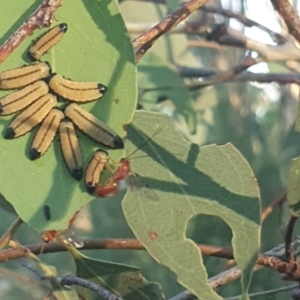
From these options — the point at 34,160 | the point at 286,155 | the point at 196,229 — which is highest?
the point at 34,160

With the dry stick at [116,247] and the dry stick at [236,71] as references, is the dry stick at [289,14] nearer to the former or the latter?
the dry stick at [116,247]

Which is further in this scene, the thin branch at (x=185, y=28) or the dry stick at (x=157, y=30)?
the thin branch at (x=185, y=28)

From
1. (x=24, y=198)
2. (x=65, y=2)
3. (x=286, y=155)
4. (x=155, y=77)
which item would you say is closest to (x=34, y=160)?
(x=24, y=198)

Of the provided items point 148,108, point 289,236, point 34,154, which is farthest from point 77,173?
point 148,108

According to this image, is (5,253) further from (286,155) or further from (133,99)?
(286,155)

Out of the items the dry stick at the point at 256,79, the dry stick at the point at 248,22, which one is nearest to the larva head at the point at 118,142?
the dry stick at the point at 256,79

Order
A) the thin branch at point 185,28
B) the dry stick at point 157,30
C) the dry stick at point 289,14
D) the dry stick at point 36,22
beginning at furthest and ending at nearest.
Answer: the thin branch at point 185,28
the dry stick at point 289,14
the dry stick at point 157,30
the dry stick at point 36,22

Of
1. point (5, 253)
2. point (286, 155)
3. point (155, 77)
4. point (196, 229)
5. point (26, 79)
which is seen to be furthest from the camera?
point (286, 155)
